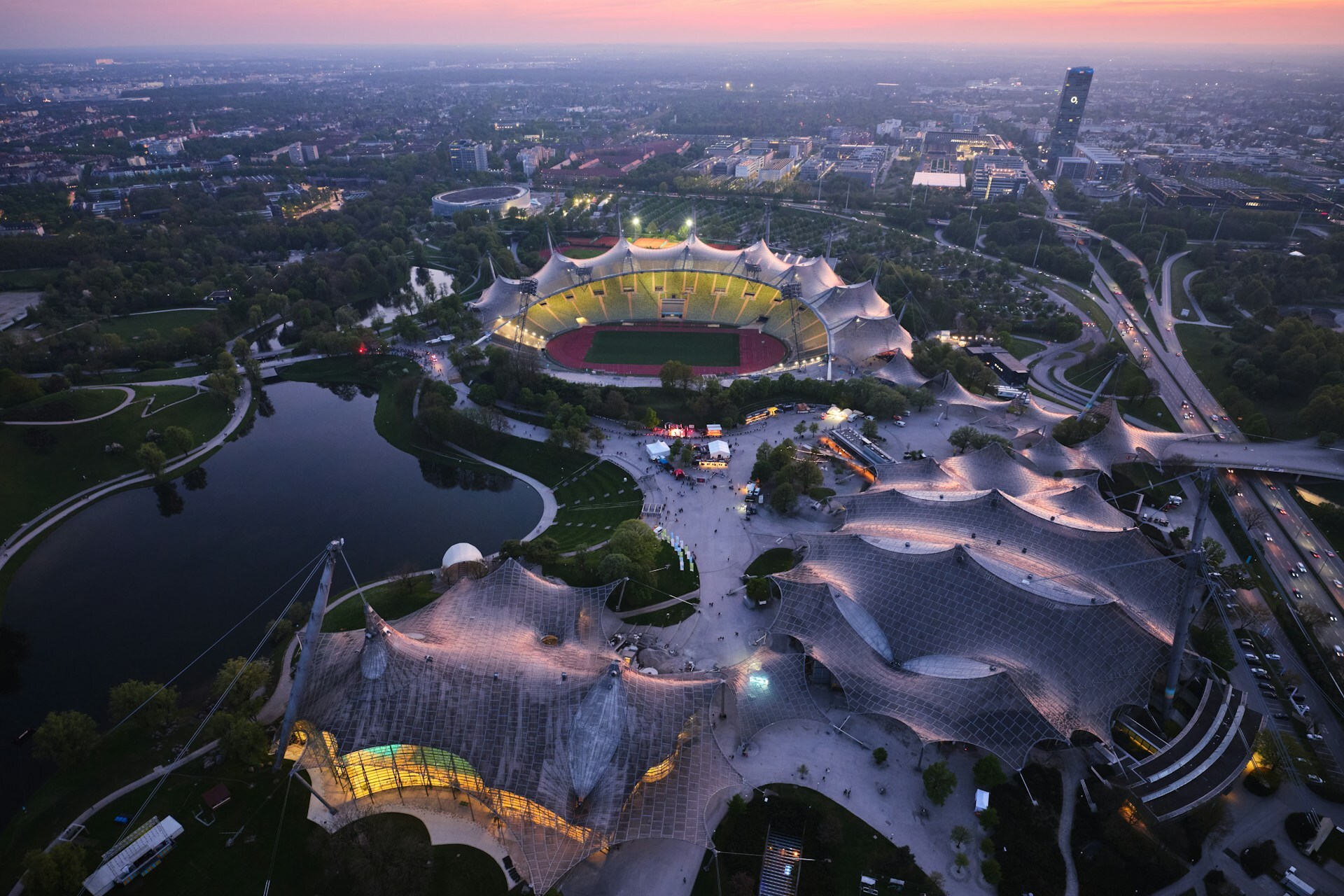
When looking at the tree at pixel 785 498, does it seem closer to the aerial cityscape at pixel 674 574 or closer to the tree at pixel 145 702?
the aerial cityscape at pixel 674 574

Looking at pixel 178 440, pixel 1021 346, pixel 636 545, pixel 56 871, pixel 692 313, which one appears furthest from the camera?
pixel 692 313

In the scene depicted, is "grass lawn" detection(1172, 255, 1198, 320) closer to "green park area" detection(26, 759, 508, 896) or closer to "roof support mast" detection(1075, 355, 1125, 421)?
"roof support mast" detection(1075, 355, 1125, 421)

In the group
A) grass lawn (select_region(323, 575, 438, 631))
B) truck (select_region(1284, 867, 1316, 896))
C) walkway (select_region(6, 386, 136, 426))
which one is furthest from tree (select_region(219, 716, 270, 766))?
walkway (select_region(6, 386, 136, 426))

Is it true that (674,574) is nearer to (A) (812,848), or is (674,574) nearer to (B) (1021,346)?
(A) (812,848)

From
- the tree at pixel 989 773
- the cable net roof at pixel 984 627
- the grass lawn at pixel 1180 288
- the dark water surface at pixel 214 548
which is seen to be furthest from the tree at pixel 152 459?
the grass lawn at pixel 1180 288

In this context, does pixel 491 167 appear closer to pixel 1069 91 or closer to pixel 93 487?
pixel 93 487

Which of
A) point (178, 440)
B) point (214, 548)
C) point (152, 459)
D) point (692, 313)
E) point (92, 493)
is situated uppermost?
point (152, 459)

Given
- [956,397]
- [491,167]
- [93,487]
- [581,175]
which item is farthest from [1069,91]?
[93,487]

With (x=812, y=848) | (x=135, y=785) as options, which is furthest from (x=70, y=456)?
(x=812, y=848)
